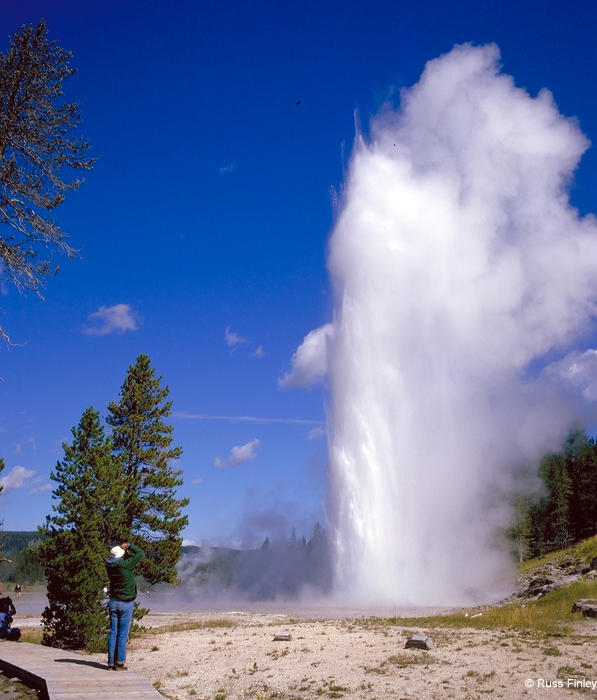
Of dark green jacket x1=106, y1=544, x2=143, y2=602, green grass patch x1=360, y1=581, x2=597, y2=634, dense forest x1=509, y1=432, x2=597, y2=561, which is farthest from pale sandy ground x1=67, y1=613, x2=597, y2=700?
dense forest x1=509, y1=432, x2=597, y2=561

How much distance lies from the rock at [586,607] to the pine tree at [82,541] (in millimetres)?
16864

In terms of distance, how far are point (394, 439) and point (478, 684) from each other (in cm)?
3599

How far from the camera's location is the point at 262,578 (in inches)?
2317

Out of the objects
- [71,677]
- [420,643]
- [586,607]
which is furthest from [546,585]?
[71,677]

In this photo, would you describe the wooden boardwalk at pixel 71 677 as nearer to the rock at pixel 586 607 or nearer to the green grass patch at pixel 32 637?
the green grass patch at pixel 32 637

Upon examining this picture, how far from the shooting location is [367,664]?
14953 millimetres

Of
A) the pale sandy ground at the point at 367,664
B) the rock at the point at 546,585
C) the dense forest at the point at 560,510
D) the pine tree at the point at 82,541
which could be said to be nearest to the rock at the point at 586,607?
the pale sandy ground at the point at 367,664

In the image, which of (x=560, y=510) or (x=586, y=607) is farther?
(x=560, y=510)

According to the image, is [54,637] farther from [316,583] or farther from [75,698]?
[316,583]

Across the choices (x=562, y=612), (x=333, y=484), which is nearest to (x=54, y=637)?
(x=562, y=612)

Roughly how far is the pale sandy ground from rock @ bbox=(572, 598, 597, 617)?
1054mm

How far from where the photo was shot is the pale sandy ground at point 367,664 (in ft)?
39.9

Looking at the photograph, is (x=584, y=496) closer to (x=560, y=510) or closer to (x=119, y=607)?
(x=560, y=510)

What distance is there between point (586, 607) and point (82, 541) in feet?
59.1
